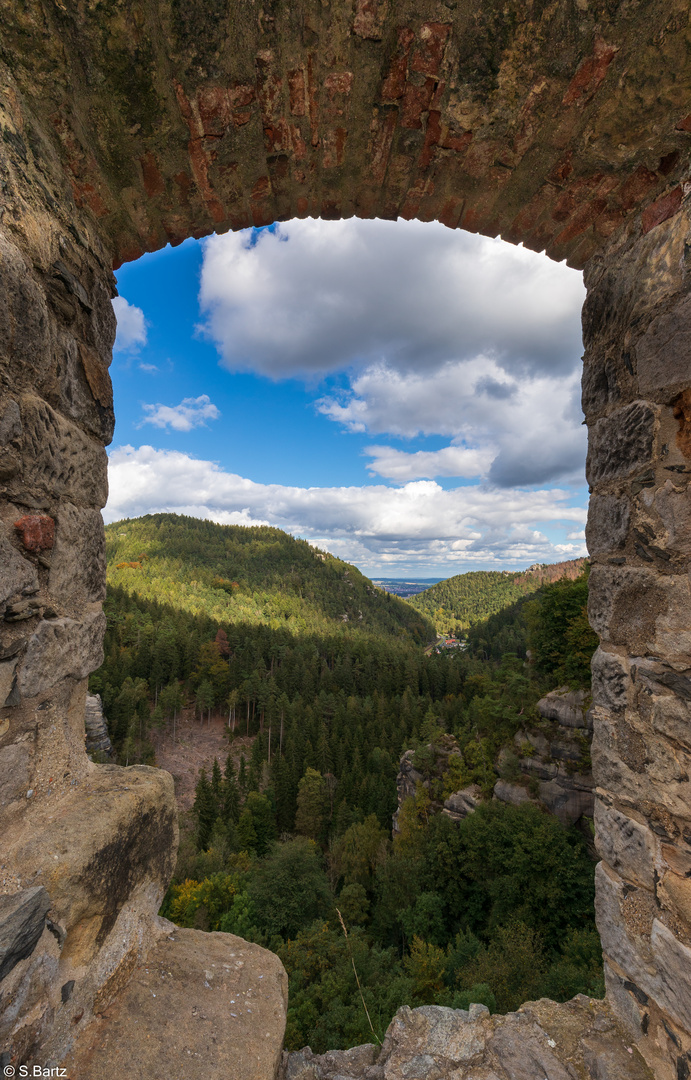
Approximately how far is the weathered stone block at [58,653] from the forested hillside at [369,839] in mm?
3645

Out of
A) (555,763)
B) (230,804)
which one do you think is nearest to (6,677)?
(555,763)

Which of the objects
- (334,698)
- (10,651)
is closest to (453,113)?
(10,651)

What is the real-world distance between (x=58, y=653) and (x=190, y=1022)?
1.61 m

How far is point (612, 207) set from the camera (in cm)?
218

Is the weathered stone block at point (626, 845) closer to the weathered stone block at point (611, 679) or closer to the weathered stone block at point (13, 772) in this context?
the weathered stone block at point (611, 679)

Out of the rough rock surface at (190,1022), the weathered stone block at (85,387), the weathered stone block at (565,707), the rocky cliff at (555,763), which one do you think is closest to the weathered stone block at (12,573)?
the weathered stone block at (85,387)

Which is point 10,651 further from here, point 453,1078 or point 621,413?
point 621,413

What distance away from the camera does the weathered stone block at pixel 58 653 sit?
1636 millimetres

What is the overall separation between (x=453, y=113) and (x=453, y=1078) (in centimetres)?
442

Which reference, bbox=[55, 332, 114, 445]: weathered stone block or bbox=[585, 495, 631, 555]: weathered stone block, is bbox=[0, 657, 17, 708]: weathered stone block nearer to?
bbox=[55, 332, 114, 445]: weathered stone block

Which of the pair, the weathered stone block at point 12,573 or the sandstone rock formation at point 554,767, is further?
the sandstone rock formation at point 554,767

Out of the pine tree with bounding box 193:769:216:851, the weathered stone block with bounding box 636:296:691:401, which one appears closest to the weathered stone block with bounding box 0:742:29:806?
the weathered stone block with bounding box 636:296:691:401

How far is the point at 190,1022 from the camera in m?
1.75

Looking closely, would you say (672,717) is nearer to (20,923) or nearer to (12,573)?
(20,923)
